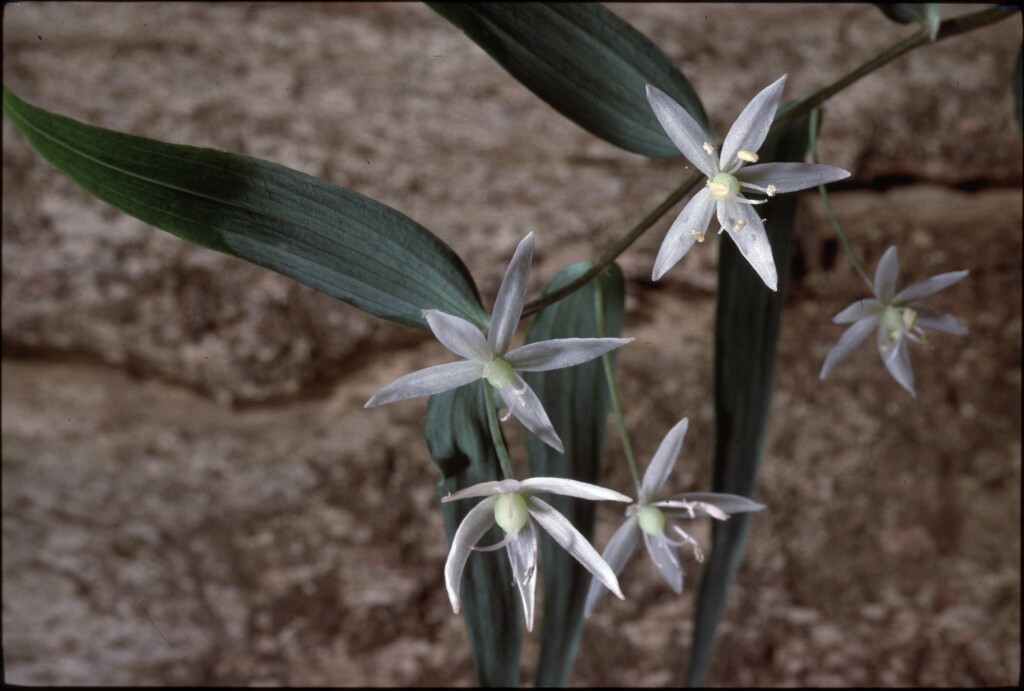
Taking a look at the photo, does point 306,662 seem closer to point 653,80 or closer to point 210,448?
point 210,448

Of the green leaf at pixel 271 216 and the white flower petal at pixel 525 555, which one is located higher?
the green leaf at pixel 271 216

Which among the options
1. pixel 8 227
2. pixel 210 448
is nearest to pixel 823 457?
pixel 210 448

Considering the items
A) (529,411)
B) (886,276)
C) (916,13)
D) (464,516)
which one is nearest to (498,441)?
(529,411)

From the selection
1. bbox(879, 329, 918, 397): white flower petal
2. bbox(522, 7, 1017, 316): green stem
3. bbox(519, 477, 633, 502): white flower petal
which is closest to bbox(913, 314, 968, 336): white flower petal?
bbox(879, 329, 918, 397): white flower petal

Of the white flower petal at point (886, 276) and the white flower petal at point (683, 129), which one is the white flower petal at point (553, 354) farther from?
the white flower petal at point (886, 276)

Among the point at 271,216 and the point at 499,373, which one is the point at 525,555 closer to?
the point at 499,373

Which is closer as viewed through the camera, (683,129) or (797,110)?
(683,129)

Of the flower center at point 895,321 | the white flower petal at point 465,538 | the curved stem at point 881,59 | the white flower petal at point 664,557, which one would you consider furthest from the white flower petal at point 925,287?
the white flower petal at point 465,538
